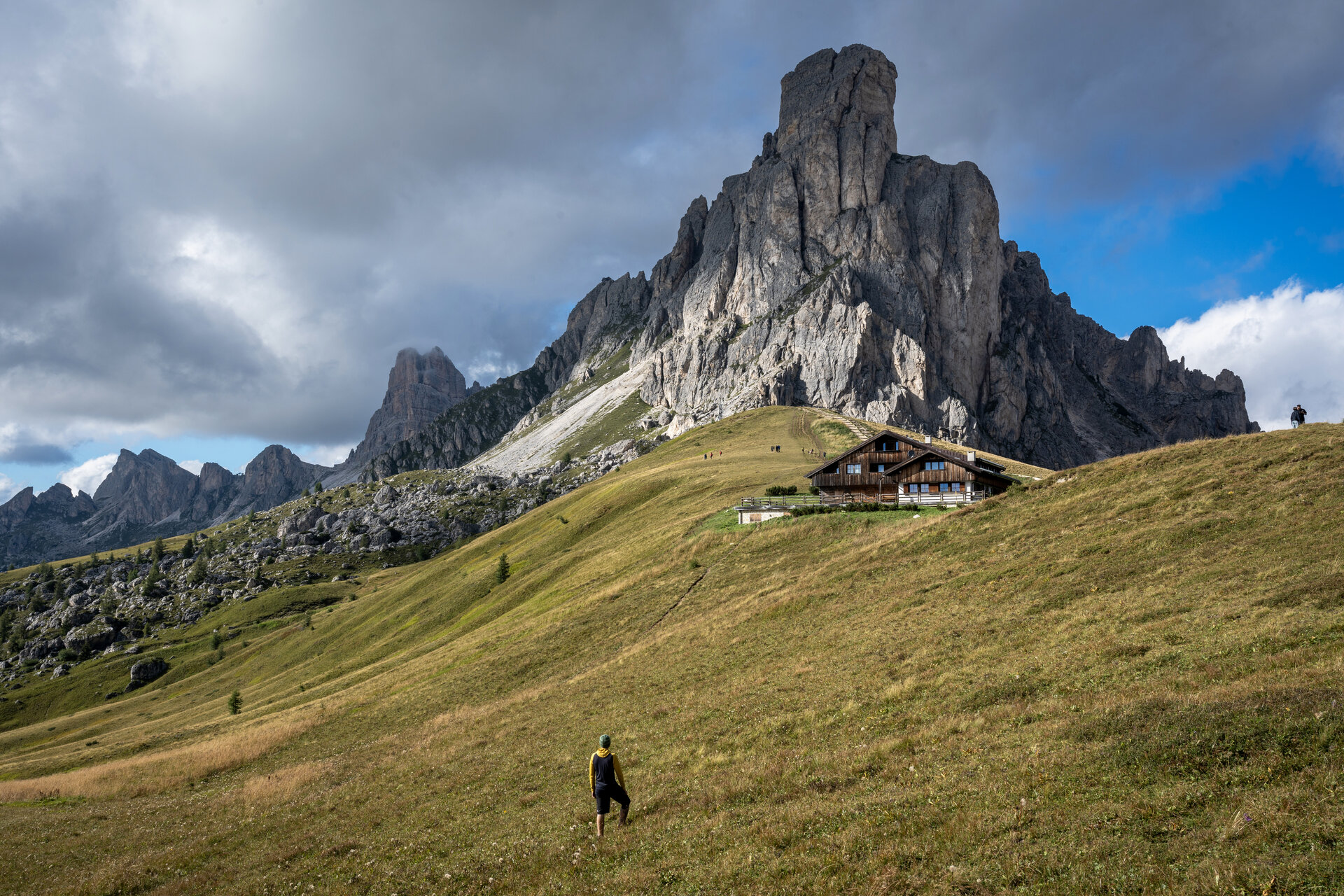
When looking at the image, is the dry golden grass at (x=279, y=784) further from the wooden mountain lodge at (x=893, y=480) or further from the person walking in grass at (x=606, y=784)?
the wooden mountain lodge at (x=893, y=480)

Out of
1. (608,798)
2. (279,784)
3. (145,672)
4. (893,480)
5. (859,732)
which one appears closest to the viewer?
(608,798)

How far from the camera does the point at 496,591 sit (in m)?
78.1

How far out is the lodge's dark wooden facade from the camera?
65188mm

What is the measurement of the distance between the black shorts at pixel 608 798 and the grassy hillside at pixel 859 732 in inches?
36.3

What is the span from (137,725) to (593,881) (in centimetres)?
10419

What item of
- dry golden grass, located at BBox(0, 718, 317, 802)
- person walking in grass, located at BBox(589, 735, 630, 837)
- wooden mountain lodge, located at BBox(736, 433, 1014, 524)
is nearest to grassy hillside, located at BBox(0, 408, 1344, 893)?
dry golden grass, located at BBox(0, 718, 317, 802)

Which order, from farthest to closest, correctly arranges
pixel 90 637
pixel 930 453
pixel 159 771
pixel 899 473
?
pixel 90 637 → pixel 899 473 → pixel 930 453 → pixel 159 771

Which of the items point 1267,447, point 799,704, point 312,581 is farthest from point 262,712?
point 312,581

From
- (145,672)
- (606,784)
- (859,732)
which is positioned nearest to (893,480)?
(859,732)

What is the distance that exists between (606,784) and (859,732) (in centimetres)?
835

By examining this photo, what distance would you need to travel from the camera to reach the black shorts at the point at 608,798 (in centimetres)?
1761

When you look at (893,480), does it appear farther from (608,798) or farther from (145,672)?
(145,672)

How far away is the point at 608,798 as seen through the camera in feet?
58.1

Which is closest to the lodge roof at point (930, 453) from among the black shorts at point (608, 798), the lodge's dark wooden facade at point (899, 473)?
the lodge's dark wooden facade at point (899, 473)
